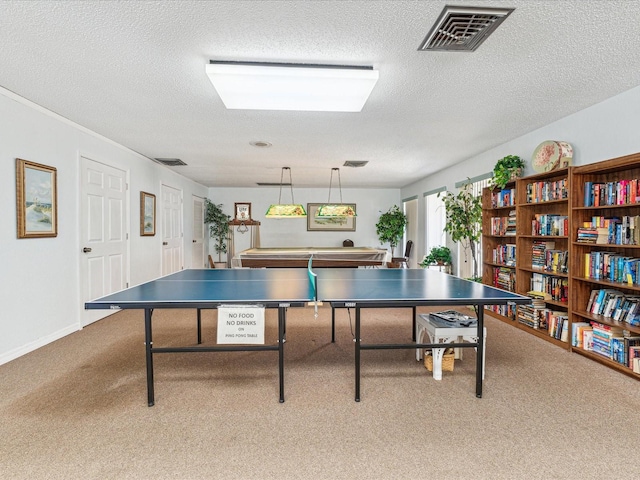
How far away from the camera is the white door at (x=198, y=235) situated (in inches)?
312

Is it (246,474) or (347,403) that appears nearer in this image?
(246,474)

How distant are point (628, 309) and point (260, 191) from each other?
7.85 meters

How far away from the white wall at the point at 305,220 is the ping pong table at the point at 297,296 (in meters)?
6.15

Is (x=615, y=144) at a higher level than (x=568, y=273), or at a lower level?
higher

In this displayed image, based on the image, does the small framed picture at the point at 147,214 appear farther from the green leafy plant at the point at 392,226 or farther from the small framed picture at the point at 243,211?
the green leafy plant at the point at 392,226

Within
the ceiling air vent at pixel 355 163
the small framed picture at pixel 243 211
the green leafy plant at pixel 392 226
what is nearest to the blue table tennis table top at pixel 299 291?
the ceiling air vent at pixel 355 163

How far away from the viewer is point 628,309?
111 inches

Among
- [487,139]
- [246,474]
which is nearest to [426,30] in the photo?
[246,474]

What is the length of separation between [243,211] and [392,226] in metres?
3.93

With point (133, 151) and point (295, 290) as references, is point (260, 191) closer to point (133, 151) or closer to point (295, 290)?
point (133, 151)

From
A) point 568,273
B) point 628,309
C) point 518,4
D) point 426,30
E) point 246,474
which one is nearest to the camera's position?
point 246,474

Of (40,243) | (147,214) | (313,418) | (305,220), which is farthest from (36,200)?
(305,220)

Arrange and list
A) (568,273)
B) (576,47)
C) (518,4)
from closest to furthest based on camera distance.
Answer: (518,4) < (576,47) < (568,273)

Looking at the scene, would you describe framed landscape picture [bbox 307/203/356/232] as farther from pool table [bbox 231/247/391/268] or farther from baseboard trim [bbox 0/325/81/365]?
baseboard trim [bbox 0/325/81/365]
